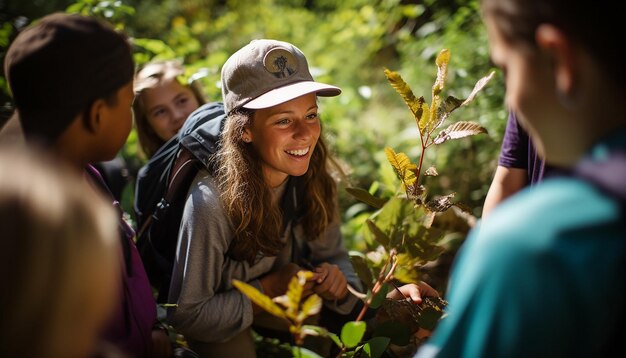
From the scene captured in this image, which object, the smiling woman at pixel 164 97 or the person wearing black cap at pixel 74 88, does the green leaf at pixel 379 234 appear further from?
the smiling woman at pixel 164 97

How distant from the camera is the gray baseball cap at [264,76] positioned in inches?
85.0

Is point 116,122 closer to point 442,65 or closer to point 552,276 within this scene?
point 442,65

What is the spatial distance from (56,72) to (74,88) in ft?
0.18

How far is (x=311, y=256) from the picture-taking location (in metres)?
2.67

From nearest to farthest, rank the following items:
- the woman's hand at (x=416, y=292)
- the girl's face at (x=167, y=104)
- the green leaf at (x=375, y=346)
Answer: the green leaf at (x=375, y=346)
the woman's hand at (x=416, y=292)
the girl's face at (x=167, y=104)

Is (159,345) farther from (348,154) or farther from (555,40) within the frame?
(348,154)

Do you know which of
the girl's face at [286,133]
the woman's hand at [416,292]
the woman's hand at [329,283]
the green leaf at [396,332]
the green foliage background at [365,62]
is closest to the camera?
the green leaf at [396,332]

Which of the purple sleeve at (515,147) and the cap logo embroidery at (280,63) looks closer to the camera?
the purple sleeve at (515,147)

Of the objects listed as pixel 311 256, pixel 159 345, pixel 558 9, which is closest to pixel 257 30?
pixel 311 256

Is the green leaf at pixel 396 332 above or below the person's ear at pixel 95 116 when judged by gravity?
below

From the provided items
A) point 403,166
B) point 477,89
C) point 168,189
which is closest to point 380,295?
point 403,166

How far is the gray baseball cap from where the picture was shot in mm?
2160

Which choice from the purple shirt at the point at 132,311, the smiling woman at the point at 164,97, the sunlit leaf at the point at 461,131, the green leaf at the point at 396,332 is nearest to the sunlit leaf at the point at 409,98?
the sunlit leaf at the point at 461,131

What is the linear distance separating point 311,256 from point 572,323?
70.2 inches
